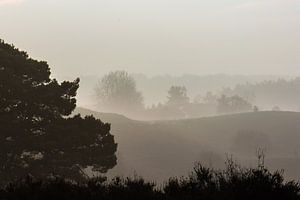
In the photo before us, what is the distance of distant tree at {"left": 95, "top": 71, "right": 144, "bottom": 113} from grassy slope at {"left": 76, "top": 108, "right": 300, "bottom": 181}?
50.4m

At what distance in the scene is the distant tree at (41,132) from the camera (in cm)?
2522

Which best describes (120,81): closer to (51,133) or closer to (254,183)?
(51,133)

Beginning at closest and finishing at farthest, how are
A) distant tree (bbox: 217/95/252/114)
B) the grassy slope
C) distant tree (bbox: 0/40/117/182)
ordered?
distant tree (bbox: 0/40/117/182) → the grassy slope → distant tree (bbox: 217/95/252/114)

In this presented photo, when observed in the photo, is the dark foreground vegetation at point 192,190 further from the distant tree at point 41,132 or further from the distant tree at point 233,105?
the distant tree at point 233,105

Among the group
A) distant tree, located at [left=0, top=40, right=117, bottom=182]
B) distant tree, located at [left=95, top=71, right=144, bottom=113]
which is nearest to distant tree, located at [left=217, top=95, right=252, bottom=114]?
distant tree, located at [left=95, top=71, right=144, bottom=113]

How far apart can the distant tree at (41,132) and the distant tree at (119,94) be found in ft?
487

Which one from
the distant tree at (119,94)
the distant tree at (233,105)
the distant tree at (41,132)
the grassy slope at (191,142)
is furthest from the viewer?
the distant tree at (233,105)

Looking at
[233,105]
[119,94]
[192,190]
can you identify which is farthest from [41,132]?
[233,105]

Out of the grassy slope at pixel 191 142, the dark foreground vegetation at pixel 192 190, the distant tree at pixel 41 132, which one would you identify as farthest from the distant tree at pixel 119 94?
the dark foreground vegetation at pixel 192 190

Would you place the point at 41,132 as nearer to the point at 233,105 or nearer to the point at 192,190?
the point at 192,190

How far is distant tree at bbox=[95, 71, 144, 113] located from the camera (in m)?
176

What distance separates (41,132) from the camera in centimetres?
2620

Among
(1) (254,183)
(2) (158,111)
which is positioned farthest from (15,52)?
(2) (158,111)

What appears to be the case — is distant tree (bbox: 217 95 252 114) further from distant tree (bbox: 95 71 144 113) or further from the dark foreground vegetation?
the dark foreground vegetation
